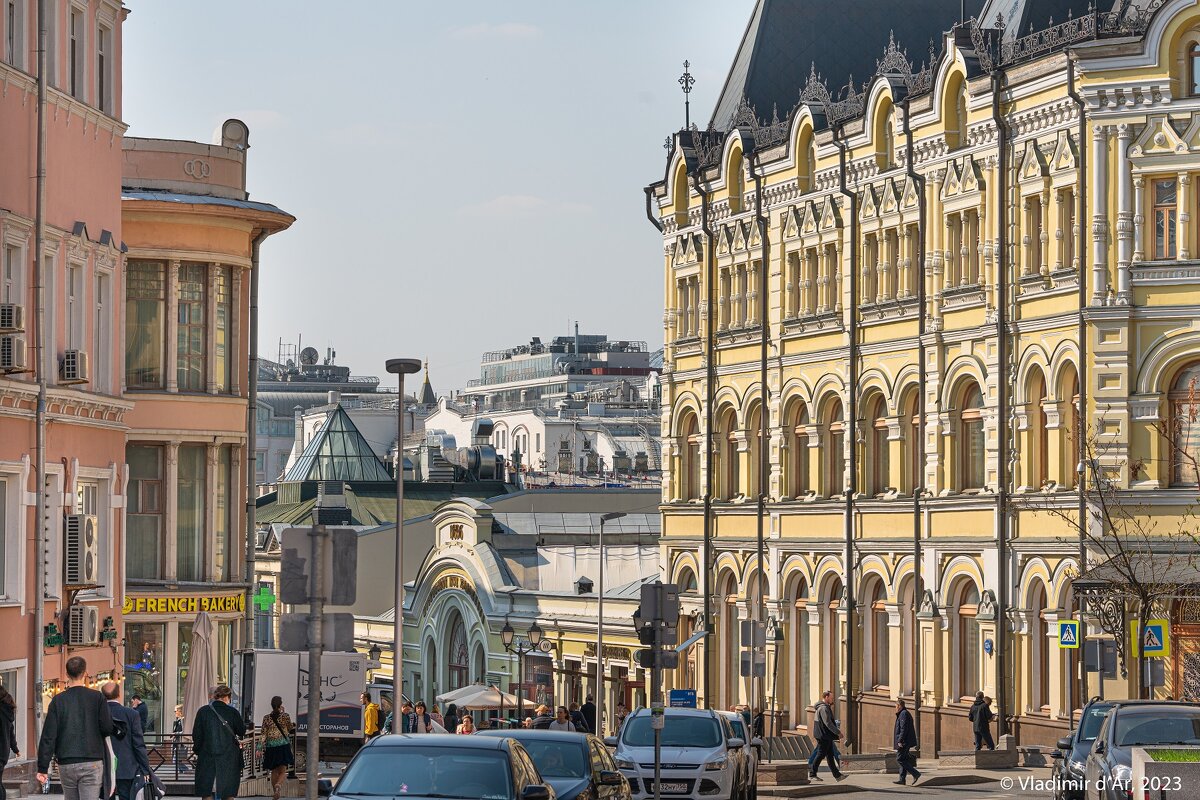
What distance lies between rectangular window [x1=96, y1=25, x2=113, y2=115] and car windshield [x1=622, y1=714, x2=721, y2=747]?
459 inches

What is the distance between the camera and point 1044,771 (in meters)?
41.5

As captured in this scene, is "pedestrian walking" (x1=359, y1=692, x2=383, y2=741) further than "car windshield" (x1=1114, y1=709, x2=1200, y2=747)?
Yes

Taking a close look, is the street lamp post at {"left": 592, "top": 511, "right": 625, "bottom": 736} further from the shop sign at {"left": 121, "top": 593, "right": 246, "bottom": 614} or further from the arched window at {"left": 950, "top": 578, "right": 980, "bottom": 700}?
the shop sign at {"left": 121, "top": 593, "right": 246, "bottom": 614}

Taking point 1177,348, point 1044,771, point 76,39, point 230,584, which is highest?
point 76,39

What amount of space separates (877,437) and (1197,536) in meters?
11.6

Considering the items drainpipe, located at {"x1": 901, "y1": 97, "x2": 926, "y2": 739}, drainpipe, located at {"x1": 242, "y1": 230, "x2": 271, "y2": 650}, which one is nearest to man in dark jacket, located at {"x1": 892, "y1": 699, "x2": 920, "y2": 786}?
drainpipe, located at {"x1": 901, "y1": 97, "x2": 926, "y2": 739}

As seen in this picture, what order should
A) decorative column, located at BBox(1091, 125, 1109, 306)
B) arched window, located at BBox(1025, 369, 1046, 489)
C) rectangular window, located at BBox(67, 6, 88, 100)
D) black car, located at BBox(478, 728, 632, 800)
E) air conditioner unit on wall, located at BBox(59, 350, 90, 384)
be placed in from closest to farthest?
black car, located at BBox(478, 728, 632, 800) < air conditioner unit on wall, located at BBox(59, 350, 90, 384) < rectangular window, located at BBox(67, 6, 88, 100) < decorative column, located at BBox(1091, 125, 1109, 306) < arched window, located at BBox(1025, 369, 1046, 489)

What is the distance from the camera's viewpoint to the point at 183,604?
4416 cm

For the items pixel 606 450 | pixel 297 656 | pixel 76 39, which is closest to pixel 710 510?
pixel 297 656

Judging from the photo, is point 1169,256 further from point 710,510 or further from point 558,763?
point 558,763

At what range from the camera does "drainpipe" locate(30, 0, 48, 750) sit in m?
32.1

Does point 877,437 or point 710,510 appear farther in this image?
point 710,510

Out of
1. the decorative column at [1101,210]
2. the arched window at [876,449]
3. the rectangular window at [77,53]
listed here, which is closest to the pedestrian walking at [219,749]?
the rectangular window at [77,53]

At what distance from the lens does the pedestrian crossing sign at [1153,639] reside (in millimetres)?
40156
